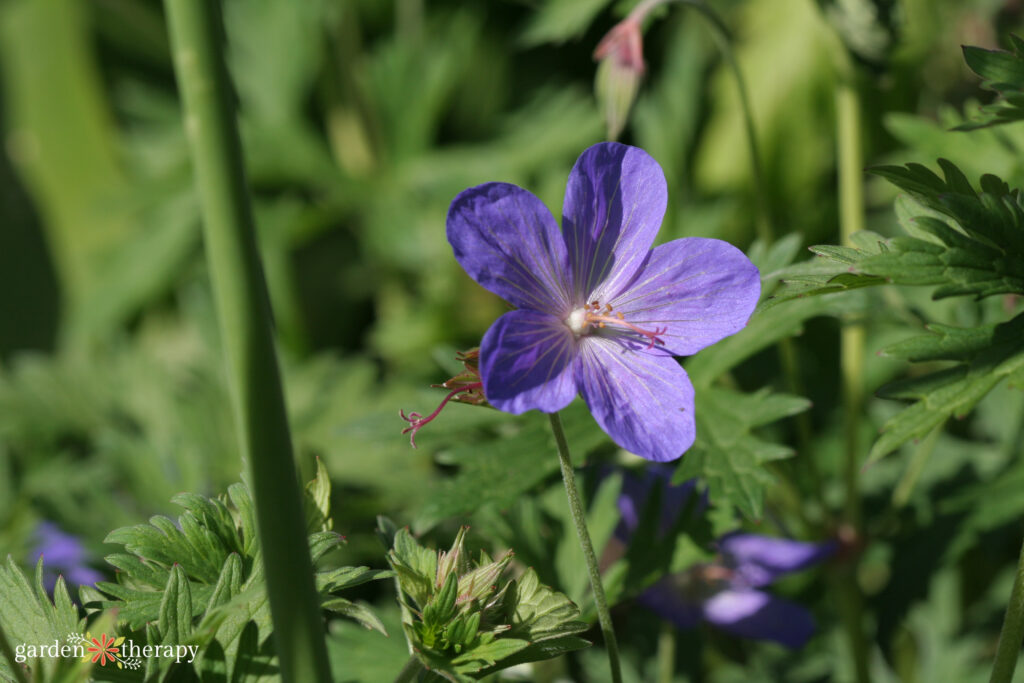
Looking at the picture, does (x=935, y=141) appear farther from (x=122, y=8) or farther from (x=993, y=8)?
(x=122, y=8)

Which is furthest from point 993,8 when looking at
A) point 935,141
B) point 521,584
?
point 521,584

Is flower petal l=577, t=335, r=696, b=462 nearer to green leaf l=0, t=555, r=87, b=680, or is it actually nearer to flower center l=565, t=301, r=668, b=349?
flower center l=565, t=301, r=668, b=349

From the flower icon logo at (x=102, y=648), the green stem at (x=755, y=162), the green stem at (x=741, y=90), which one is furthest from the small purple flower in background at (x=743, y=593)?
the flower icon logo at (x=102, y=648)

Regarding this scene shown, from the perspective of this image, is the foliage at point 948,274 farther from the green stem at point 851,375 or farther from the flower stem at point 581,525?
the green stem at point 851,375

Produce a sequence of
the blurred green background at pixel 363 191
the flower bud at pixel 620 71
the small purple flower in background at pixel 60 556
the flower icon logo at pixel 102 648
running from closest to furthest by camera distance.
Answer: the flower icon logo at pixel 102 648
the flower bud at pixel 620 71
the small purple flower in background at pixel 60 556
the blurred green background at pixel 363 191

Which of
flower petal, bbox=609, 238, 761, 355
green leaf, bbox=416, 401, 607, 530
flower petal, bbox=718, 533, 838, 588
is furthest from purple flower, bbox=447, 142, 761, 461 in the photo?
flower petal, bbox=718, 533, 838, 588

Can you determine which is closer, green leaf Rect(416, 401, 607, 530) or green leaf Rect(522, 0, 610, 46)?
green leaf Rect(416, 401, 607, 530)
